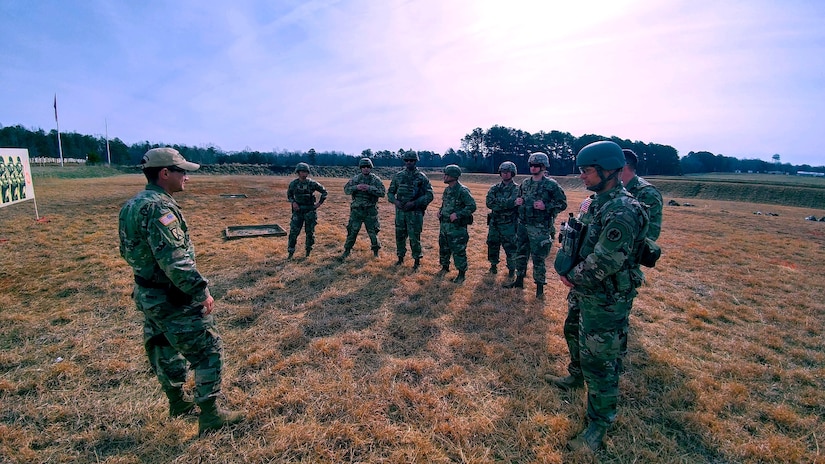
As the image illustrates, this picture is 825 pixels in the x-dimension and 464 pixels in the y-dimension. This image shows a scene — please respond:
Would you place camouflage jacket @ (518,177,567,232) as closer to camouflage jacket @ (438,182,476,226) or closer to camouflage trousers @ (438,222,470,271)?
camouflage jacket @ (438,182,476,226)

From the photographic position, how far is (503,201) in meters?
6.90

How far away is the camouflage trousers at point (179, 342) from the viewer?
279cm

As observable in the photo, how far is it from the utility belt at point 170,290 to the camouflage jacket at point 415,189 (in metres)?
4.96

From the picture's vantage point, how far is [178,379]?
10.3ft

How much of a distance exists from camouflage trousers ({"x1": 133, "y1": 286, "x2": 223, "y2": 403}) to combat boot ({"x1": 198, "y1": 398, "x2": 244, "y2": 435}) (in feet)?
0.24

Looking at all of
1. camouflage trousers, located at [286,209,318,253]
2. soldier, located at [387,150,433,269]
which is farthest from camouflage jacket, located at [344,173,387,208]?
camouflage trousers, located at [286,209,318,253]

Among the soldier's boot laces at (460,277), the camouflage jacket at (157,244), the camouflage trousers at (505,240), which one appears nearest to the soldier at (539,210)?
the camouflage trousers at (505,240)

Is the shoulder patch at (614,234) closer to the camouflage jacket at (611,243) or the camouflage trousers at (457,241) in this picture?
the camouflage jacket at (611,243)

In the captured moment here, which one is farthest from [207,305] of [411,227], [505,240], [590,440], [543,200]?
[505,240]

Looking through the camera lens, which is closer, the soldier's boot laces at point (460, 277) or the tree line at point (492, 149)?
the soldier's boot laces at point (460, 277)

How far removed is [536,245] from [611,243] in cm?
357

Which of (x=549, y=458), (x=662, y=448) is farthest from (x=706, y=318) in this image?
(x=549, y=458)

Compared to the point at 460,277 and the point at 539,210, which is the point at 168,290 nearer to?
the point at 460,277

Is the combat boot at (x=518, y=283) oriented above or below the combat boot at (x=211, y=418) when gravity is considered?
above
